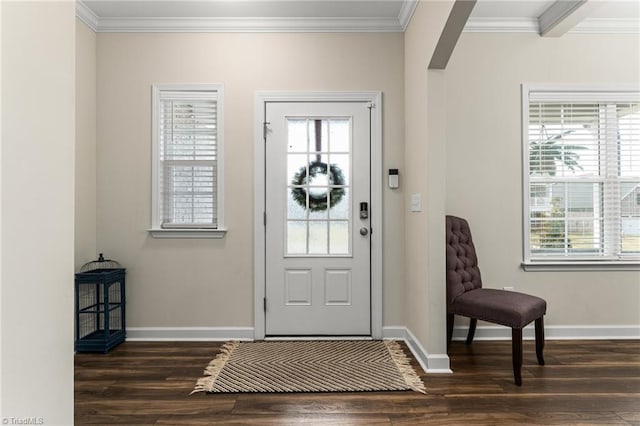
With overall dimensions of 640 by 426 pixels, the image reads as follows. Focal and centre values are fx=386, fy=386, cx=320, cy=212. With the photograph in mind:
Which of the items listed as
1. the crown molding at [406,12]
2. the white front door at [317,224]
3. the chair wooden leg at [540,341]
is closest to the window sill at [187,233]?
the white front door at [317,224]

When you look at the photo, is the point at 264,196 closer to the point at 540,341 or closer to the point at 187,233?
the point at 187,233

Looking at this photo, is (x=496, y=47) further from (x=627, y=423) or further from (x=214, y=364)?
(x=214, y=364)

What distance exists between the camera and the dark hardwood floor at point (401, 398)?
6.81 feet

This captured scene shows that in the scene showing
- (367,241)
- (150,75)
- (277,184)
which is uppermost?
(150,75)

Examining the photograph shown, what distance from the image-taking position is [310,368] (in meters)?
2.71

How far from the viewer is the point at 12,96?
0.98 meters

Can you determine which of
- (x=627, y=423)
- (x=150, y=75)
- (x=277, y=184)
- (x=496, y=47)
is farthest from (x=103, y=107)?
(x=627, y=423)

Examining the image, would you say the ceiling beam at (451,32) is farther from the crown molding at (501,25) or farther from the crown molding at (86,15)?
the crown molding at (86,15)

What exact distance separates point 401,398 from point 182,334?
78.2 inches

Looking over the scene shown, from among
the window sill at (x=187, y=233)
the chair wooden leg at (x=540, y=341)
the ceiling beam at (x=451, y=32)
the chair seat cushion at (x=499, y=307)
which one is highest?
the ceiling beam at (x=451, y=32)

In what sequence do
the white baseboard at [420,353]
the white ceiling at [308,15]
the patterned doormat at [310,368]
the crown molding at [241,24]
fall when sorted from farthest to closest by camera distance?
the crown molding at [241,24] < the white ceiling at [308,15] < the white baseboard at [420,353] < the patterned doormat at [310,368]

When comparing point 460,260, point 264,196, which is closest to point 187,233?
point 264,196

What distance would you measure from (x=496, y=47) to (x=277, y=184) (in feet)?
7.41

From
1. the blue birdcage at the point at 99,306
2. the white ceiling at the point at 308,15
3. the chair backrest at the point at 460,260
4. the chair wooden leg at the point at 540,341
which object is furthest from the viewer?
the white ceiling at the point at 308,15
